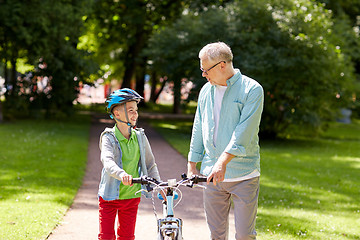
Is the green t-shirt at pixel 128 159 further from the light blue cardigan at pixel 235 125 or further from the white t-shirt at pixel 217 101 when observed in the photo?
the white t-shirt at pixel 217 101

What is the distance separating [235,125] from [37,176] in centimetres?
607

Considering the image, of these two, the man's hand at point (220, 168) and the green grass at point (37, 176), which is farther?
the green grass at point (37, 176)

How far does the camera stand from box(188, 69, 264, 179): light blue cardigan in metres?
3.51

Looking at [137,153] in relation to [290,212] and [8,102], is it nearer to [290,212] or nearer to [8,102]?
[290,212]

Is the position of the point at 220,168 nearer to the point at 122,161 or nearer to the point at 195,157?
the point at 195,157

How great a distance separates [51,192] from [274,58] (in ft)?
30.0

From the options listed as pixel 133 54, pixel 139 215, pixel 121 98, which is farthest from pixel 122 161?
pixel 133 54

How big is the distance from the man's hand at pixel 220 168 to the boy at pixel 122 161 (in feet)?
2.10

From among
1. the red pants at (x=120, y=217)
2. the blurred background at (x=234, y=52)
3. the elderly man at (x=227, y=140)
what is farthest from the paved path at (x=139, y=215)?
the blurred background at (x=234, y=52)

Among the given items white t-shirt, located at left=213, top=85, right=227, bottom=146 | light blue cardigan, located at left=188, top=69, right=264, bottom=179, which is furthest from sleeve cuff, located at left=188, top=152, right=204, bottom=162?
white t-shirt, located at left=213, top=85, right=227, bottom=146

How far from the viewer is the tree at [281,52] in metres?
14.7

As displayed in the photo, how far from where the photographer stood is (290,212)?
6973 mm

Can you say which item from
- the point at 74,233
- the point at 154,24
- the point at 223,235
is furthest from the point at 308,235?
the point at 154,24

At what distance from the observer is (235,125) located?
3625mm
